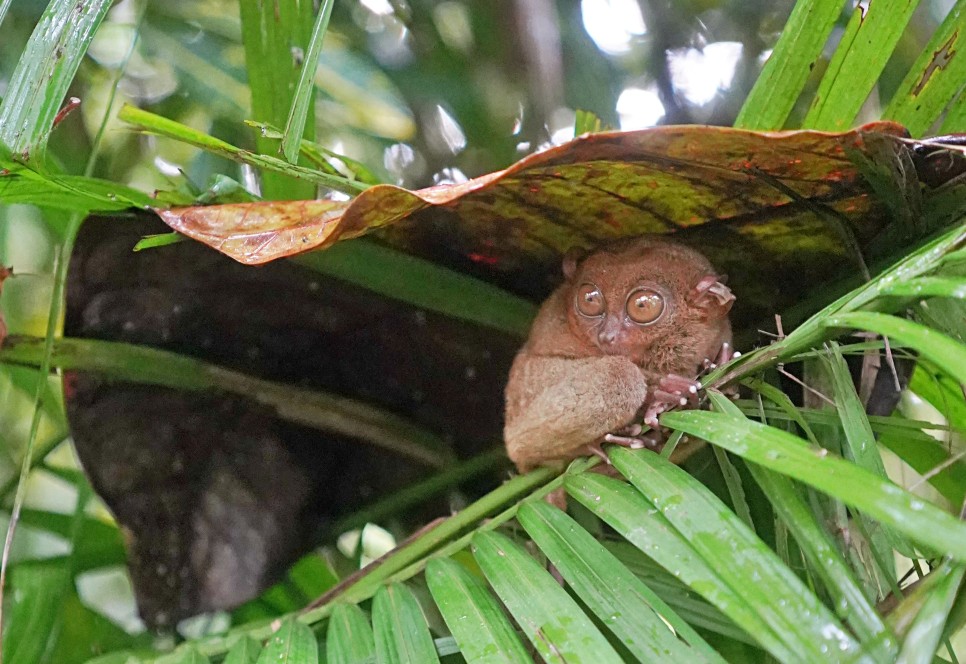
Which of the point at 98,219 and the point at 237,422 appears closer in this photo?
the point at 98,219

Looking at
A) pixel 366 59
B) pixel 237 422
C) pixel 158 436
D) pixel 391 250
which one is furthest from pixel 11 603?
pixel 366 59

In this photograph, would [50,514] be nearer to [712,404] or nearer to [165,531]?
[165,531]

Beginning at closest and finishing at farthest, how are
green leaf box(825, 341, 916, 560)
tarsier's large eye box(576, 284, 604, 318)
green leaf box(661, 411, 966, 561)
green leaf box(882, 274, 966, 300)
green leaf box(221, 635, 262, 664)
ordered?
1. green leaf box(661, 411, 966, 561)
2. green leaf box(882, 274, 966, 300)
3. green leaf box(825, 341, 916, 560)
4. green leaf box(221, 635, 262, 664)
5. tarsier's large eye box(576, 284, 604, 318)

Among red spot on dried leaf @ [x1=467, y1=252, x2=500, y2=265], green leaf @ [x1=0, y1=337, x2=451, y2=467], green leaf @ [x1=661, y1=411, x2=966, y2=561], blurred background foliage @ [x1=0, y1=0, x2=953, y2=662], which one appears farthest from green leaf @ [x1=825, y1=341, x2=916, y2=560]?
blurred background foliage @ [x1=0, y1=0, x2=953, y2=662]

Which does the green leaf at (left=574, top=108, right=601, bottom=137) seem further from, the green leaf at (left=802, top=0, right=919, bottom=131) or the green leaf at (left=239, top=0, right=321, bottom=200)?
the green leaf at (left=239, top=0, right=321, bottom=200)

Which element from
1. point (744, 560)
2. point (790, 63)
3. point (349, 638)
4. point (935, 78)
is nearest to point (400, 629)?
point (349, 638)

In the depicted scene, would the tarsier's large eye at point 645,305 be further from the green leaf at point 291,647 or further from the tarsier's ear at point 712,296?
the green leaf at point 291,647

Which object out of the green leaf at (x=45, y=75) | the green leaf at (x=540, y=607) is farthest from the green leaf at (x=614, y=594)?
the green leaf at (x=45, y=75)
